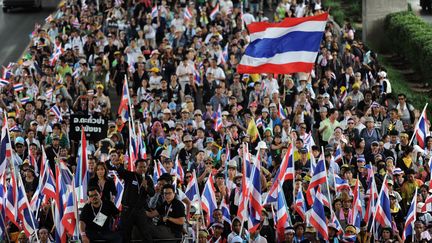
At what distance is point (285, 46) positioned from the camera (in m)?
24.2

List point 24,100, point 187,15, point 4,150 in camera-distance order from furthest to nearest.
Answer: point 187,15, point 24,100, point 4,150

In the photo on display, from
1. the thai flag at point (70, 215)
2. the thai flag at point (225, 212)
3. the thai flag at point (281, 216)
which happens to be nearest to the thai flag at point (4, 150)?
the thai flag at point (70, 215)

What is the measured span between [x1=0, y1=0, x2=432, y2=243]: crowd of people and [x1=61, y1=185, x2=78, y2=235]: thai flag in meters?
0.36

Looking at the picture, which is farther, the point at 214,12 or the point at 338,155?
the point at 214,12

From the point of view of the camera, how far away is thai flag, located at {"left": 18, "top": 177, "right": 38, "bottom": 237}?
762 inches

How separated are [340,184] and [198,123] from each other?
5.17 m

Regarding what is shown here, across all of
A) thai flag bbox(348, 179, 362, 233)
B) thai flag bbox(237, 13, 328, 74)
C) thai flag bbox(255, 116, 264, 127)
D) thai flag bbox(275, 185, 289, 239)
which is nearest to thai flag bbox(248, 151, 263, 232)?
thai flag bbox(275, 185, 289, 239)

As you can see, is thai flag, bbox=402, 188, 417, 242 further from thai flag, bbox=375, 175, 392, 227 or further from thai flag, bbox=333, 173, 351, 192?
thai flag, bbox=333, 173, 351, 192

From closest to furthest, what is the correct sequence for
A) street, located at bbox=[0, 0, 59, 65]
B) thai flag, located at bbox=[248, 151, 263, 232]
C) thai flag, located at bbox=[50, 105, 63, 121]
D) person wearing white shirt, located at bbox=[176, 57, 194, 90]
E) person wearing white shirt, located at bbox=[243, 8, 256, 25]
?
1. thai flag, located at bbox=[248, 151, 263, 232]
2. thai flag, located at bbox=[50, 105, 63, 121]
3. person wearing white shirt, located at bbox=[176, 57, 194, 90]
4. person wearing white shirt, located at bbox=[243, 8, 256, 25]
5. street, located at bbox=[0, 0, 59, 65]

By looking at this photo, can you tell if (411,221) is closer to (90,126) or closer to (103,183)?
(103,183)

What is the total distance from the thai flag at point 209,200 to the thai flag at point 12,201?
3.06 m

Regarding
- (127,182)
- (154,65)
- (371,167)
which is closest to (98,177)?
(127,182)

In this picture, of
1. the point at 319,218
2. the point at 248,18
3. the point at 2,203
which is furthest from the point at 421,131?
the point at 248,18

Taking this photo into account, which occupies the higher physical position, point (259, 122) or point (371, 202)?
point (259, 122)
